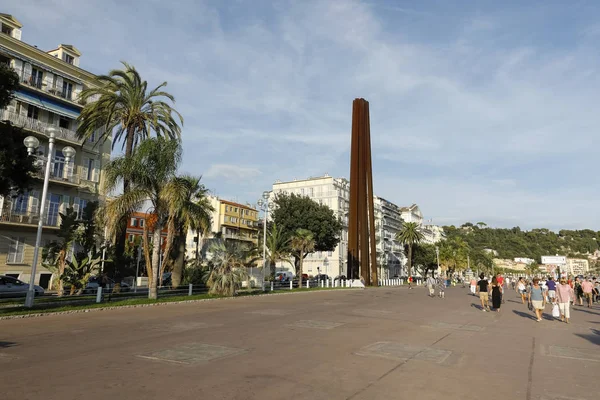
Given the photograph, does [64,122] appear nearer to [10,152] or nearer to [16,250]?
[16,250]

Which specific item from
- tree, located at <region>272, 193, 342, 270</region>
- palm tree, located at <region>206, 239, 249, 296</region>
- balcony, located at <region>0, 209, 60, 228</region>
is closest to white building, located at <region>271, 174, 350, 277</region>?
tree, located at <region>272, 193, 342, 270</region>

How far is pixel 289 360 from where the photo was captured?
7562 millimetres

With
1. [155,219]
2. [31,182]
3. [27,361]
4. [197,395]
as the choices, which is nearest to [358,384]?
[197,395]

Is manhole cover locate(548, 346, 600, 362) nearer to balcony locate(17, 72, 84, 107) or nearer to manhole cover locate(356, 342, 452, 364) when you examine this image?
manhole cover locate(356, 342, 452, 364)

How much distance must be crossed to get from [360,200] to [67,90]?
35626 millimetres

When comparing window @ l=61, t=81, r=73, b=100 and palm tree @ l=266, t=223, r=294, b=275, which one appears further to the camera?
palm tree @ l=266, t=223, r=294, b=275

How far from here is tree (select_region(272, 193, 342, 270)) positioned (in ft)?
159

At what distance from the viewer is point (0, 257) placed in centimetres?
2794

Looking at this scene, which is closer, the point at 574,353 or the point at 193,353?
the point at 193,353

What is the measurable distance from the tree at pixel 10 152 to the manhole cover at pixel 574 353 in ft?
56.9

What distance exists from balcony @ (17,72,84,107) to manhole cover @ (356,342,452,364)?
31.2m

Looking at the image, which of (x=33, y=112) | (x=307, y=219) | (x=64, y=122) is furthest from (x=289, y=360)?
(x=307, y=219)

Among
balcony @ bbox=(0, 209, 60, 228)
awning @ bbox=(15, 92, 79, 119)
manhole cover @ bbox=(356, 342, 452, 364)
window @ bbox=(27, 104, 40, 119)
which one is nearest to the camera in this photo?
manhole cover @ bbox=(356, 342, 452, 364)

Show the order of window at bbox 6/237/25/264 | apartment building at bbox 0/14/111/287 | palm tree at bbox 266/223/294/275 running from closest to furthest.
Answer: window at bbox 6/237/25/264, apartment building at bbox 0/14/111/287, palm tree at bbox 266/223/294/275
